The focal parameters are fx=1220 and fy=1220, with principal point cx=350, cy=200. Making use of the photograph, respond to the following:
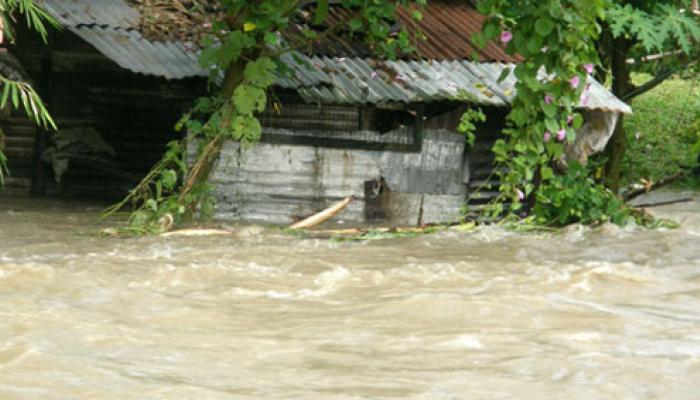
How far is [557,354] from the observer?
18.5 feet

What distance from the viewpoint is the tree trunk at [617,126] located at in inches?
635

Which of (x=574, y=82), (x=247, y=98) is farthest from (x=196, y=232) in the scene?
(x=574, y=82)

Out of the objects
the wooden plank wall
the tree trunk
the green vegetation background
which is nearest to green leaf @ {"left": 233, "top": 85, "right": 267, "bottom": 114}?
the wooden plank wall

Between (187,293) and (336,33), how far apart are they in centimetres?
664

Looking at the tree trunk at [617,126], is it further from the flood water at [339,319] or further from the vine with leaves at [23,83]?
the vine with leaves at [23,83]

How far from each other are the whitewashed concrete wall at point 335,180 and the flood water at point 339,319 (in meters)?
2.41

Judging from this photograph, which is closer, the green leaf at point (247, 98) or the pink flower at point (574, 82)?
the green leaf at point (247, 98)

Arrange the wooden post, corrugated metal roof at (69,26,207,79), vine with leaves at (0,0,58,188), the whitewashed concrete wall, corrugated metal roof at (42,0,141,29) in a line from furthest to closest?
the wooden post < the whitewashed concrete wall < corrugated metal roof at (42,0,141,29) < corrugated metal roof at (69,26,207,79) < vine with leaves at (0,0,58,188)

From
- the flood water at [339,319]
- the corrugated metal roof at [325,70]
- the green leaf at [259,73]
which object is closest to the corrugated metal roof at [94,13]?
the corrugated metal roof at [325,70]

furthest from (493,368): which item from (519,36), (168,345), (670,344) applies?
(519,36)

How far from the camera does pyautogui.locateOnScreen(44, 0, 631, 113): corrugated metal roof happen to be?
11453 mm

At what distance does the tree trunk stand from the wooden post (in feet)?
23.3

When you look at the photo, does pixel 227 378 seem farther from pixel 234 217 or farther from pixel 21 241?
pixel 234 217

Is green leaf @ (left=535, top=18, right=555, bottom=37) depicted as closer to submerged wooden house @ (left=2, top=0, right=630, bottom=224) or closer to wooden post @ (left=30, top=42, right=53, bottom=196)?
submerged wooden house @ (left=2, top=0, right=630, bottom=224)
